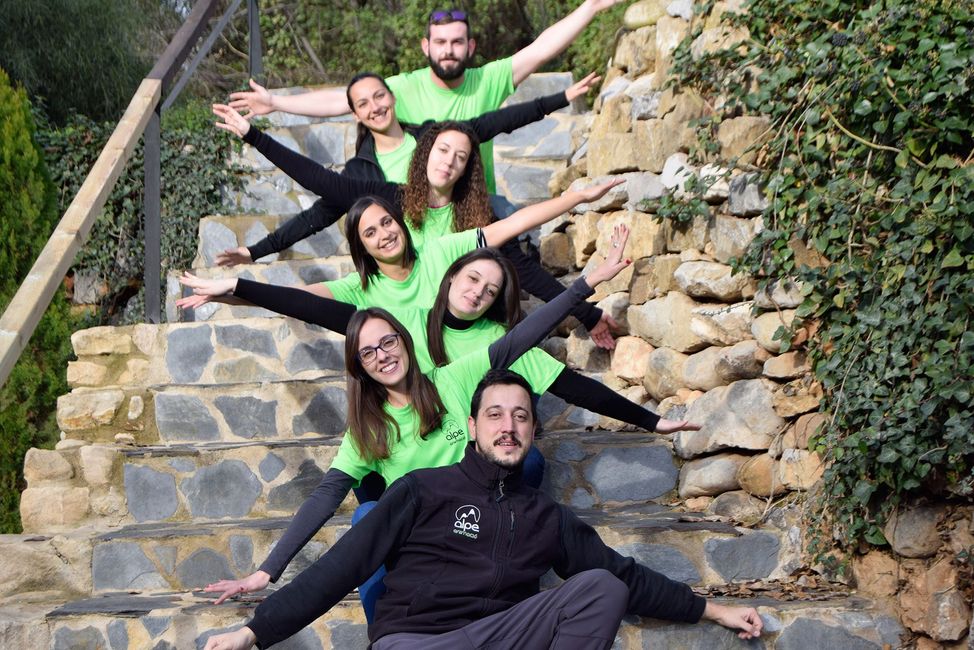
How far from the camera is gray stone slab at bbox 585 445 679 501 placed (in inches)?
149

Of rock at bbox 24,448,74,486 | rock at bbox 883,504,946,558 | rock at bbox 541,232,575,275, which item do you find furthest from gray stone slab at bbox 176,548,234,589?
rock at bbox 541,232,575,275

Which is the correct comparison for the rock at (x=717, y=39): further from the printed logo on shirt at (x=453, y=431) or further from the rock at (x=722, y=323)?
the printed logo on shirt at (x=453, y=431)

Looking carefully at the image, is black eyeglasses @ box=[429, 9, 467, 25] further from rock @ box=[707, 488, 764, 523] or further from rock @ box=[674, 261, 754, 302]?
rock @ box=[707, 488, 764, 523]

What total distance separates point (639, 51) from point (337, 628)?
2.61 metres

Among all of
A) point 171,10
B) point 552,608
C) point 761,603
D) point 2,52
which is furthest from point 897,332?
point 171,10

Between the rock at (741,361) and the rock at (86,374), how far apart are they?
7.16 feet

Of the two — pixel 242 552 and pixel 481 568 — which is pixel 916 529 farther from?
pixel 242 552

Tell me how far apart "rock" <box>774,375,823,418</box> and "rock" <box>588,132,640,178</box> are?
1.13 metres

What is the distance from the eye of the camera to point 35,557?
3.38 meters

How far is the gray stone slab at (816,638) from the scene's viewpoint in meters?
3.06

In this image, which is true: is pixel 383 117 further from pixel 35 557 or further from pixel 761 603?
pixel 761 603

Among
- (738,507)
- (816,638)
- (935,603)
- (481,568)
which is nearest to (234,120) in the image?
(481,568)

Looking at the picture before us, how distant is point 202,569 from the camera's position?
3.43 m

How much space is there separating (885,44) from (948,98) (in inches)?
11.3
